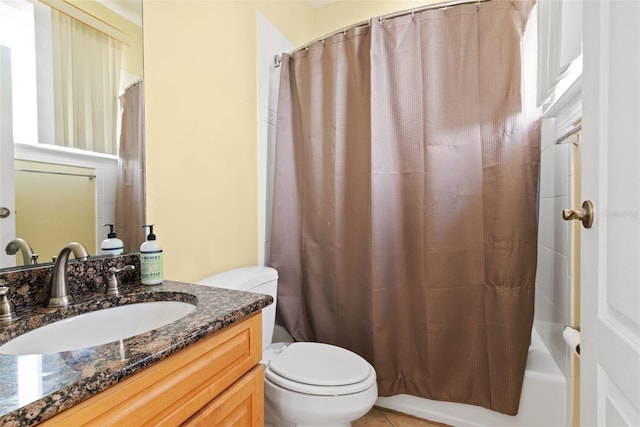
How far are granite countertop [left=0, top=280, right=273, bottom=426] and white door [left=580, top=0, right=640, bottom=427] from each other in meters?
0.76

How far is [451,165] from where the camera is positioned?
144 centimetres

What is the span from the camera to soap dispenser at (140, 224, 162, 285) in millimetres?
1024

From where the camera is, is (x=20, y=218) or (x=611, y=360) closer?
(x=611, y=360)

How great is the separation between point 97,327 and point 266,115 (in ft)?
4.44

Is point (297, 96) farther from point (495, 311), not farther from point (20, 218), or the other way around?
point (495, 311)

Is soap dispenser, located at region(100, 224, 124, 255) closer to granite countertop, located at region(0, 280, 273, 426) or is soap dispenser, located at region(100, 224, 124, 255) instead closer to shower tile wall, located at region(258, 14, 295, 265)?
granite countertop, located at region(0, 280, 273, 426)

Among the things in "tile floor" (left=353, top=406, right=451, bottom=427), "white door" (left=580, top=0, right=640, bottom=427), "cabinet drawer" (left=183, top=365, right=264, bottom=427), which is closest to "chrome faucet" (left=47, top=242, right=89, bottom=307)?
"cabinet drawer" (left=183, top=365, right=264, bottom=427)

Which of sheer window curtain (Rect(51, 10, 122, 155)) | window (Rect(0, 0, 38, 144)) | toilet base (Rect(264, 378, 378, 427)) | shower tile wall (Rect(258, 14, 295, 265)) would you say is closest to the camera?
window (Rect(0, 0, 38, 144))

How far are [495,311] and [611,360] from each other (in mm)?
862

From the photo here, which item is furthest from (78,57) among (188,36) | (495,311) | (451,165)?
(495,311)

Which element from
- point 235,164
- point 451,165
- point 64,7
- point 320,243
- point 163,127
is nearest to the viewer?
point 64,7

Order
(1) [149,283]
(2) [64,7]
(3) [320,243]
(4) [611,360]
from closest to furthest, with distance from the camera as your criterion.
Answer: (4) [611,360] < (2) [64,7] < (1) [149,283] < (3) [320,243]

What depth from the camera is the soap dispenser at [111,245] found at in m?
1.02

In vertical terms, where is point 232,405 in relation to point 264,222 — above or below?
below
